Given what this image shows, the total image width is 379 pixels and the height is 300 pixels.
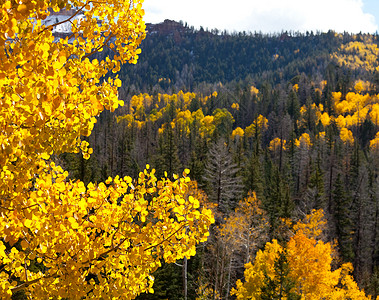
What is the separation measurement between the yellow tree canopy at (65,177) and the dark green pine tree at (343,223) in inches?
1543

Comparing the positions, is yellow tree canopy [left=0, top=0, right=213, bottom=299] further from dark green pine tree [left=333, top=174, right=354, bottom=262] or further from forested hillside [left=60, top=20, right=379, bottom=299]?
dark green pine tree [left=333, top=174, right=354, bottom=262]

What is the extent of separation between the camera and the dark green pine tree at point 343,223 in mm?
37094

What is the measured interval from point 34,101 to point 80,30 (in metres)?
1.59

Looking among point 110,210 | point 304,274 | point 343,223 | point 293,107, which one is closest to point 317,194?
point 343,223

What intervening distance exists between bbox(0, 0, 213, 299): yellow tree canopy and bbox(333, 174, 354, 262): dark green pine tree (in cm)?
3919

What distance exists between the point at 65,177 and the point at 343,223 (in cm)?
4231

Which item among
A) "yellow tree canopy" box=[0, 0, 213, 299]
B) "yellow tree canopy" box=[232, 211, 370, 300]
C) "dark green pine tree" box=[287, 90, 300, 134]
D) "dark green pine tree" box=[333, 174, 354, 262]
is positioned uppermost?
"dark green pine tree" box=[287, 90, 300, 134]

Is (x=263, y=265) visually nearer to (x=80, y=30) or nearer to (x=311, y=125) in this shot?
(x=80, y=30)

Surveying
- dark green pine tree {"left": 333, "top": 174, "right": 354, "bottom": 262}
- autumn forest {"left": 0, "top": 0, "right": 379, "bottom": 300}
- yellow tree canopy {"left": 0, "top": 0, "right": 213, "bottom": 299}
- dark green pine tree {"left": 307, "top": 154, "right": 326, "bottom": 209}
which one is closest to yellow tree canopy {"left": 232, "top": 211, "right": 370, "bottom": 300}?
autumn forest {"left": 0, "top": 0, "right": 379, "bottom": 300}

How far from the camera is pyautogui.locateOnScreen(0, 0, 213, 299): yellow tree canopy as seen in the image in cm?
228

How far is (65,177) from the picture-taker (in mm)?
3256

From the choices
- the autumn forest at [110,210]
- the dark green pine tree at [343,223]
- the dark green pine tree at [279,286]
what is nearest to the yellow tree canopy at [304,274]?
the autumn forest at [110,210]

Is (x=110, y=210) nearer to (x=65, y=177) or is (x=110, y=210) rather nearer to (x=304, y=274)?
(x=65, y=177)

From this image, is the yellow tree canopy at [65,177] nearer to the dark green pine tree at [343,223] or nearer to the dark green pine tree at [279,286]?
the dark green pine tree at [279,286]
